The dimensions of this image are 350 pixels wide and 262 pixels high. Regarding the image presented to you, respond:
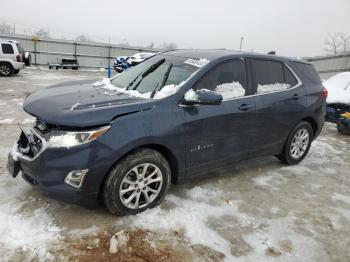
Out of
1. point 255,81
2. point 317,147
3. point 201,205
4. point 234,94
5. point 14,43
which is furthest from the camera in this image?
point 14,43

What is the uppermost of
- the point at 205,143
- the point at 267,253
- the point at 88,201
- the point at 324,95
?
the point at 324,95

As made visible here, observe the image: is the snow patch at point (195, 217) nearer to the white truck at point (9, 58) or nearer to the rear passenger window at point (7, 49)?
the white truck at point (9, 58)

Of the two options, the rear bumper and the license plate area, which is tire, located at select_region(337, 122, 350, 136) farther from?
Answer: the rear bumper

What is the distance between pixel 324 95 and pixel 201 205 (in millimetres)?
3222

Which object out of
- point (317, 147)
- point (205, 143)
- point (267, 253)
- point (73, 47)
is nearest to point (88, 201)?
point (205, 143)

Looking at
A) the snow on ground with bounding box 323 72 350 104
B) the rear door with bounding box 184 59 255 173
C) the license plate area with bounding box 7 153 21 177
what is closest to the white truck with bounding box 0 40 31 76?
the snow on ground with bounding box 323 72 350 104

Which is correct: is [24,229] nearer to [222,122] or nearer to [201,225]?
[201,225]

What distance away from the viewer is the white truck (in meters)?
16.2

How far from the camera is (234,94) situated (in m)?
4.18

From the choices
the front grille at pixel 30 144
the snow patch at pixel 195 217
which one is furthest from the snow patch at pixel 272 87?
the front grille at pixel 30 144

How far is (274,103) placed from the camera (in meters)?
4.66

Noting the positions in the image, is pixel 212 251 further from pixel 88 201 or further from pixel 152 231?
pixel 88 201

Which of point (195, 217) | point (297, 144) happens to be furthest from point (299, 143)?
point (195, 217)

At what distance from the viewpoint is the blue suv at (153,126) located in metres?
3.08
